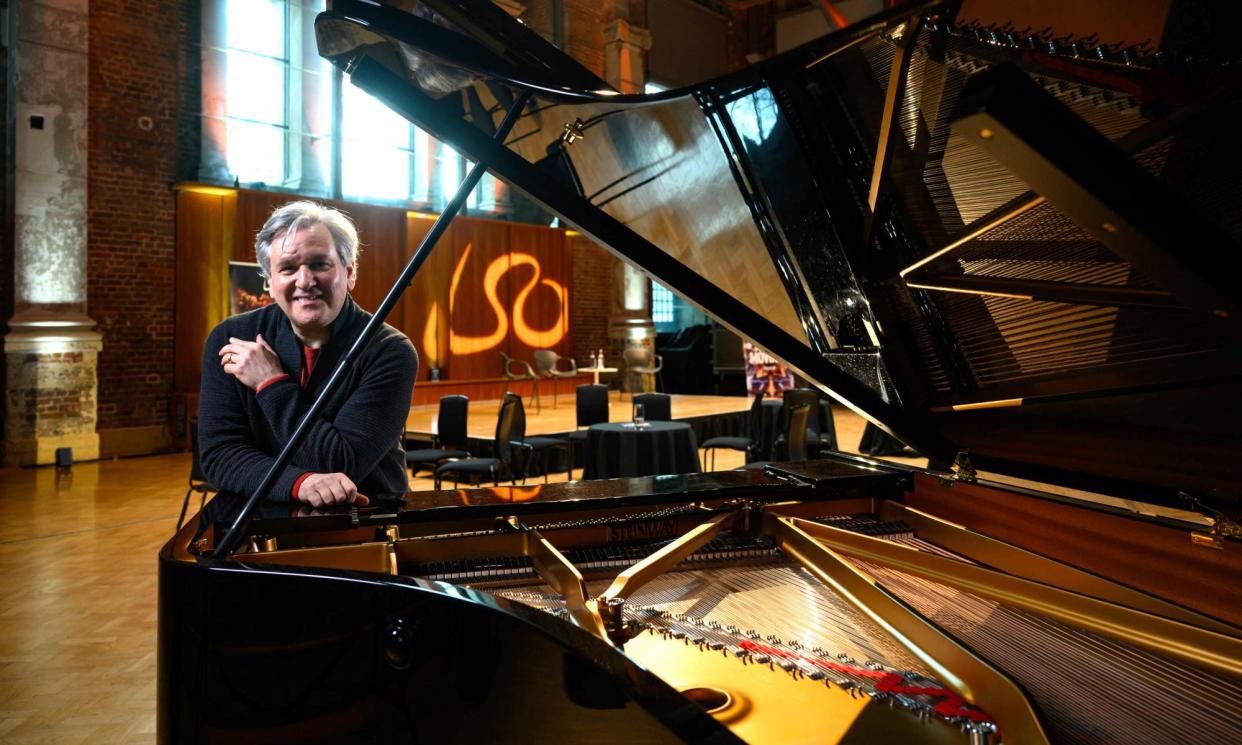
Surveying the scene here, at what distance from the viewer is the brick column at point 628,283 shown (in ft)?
42.3

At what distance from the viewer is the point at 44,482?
267 inches

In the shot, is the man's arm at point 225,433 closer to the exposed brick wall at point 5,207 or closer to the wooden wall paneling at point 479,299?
the exposed brick wall at point 5,207

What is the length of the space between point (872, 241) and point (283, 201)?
894 cm

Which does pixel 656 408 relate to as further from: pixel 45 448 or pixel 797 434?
pixel 45 448

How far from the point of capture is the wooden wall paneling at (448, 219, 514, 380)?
38.1ft

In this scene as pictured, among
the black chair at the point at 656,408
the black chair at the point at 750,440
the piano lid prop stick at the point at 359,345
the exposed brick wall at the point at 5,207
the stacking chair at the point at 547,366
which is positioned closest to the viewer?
the piano lid prop stick at the point at 359,345

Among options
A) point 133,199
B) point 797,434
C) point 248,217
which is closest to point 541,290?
point 248,217

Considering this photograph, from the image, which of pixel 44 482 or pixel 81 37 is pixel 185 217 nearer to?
pixel 81 37

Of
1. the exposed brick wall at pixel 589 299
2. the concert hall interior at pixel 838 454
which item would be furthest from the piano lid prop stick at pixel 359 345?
the exposed brick wall at pixel 589 299

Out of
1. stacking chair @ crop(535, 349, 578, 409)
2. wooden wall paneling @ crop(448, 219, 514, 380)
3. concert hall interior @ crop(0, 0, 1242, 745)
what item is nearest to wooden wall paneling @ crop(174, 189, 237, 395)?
wooden wall paneling @ crop(448, 219, 514, 380)

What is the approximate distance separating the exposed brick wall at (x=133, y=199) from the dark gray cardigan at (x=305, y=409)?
24.7 ft

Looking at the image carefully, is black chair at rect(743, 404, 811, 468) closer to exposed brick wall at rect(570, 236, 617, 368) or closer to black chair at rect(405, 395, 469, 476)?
black chair at rect(405, 395, 469, 476)

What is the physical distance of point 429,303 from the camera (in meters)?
11.3

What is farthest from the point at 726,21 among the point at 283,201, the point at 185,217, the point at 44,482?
the point at 44,482
